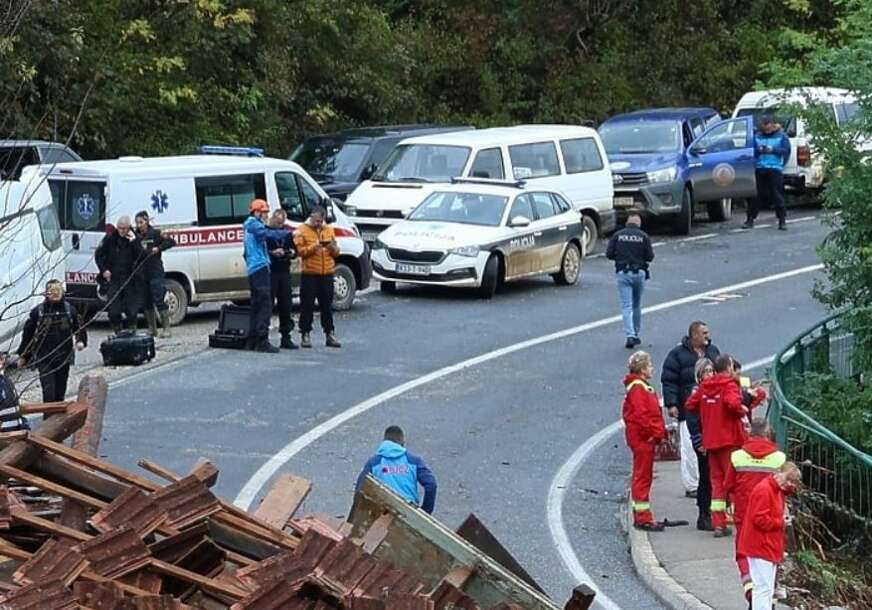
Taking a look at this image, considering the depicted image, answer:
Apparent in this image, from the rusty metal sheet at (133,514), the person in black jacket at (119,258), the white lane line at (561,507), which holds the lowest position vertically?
the white lane line at (561,507)

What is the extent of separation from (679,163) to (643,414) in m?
17.0

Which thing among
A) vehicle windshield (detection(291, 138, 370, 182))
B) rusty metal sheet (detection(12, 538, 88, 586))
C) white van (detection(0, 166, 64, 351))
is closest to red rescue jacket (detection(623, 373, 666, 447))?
white van (detection(0, 166, 64, 351))

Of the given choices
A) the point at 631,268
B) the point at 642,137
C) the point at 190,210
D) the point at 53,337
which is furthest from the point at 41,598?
the point at 642,137

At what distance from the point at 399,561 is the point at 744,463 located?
3.44m

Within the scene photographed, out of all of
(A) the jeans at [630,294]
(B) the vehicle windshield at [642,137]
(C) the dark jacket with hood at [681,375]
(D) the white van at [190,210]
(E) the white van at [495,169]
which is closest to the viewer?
(C) the dark jacket with hood at [681,375]

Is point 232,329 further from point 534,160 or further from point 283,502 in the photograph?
point 283,502

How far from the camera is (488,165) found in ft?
90.6

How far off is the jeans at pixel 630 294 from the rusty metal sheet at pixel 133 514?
12.0 metres

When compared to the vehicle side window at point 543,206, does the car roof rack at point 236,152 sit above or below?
above

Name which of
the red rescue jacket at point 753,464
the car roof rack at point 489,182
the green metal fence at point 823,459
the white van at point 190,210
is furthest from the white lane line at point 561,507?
the car roof rack at point 489,182

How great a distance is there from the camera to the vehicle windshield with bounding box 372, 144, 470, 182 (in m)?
27.3

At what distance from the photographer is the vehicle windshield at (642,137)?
103ft

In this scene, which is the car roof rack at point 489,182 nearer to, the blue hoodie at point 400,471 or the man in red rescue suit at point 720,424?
the man in red rescue suit at point 720,424

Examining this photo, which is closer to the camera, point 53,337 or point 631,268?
point 53,337
